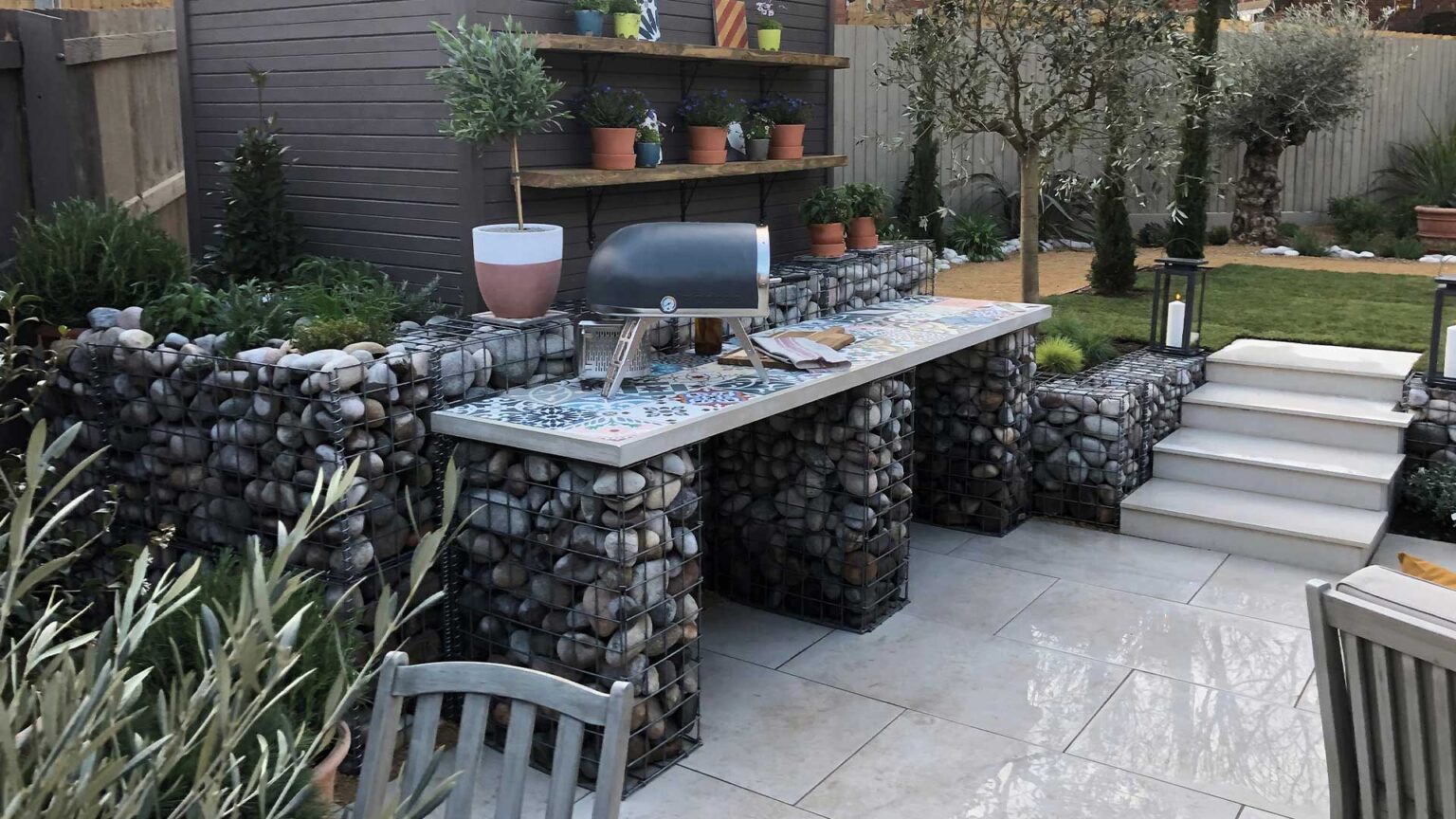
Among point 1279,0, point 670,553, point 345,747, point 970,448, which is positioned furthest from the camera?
point 1279,0

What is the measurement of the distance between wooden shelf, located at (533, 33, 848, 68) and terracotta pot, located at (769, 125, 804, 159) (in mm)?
267

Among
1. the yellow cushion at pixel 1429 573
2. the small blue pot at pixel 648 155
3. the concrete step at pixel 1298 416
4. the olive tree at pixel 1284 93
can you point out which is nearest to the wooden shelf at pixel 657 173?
the small blue pot at pixel 648 155

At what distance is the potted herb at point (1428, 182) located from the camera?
35.4 ft

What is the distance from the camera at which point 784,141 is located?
506cm

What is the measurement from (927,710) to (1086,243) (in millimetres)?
8538

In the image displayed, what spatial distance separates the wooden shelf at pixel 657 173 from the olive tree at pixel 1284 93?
679cm

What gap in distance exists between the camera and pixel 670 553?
3.32 m

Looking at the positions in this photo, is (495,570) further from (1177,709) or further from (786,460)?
(1177,709)

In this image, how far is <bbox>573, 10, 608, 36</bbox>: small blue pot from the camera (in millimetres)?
4043

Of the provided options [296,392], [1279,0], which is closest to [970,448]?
[296,392]

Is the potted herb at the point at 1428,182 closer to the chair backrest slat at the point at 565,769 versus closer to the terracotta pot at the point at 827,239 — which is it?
the terracotta pot at the point at 827,239

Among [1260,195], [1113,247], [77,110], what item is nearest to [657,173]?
[77,110]

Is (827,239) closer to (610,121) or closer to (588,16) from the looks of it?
(610,121)

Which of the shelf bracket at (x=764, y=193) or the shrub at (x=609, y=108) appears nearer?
the shrub at (x=609, y=108)
